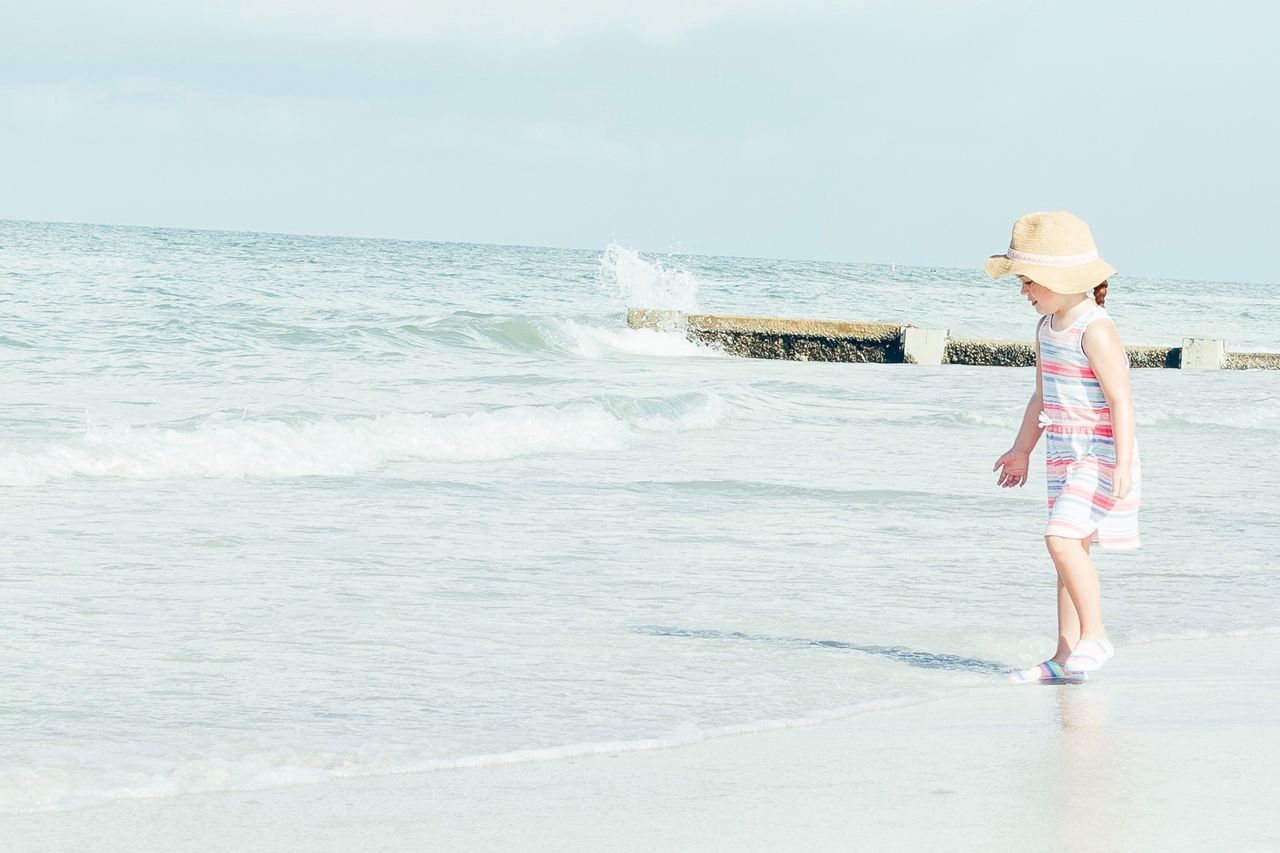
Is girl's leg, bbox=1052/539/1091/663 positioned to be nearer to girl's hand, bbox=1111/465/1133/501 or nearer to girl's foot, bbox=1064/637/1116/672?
girl's foot, bbox=1064/637/1116/672

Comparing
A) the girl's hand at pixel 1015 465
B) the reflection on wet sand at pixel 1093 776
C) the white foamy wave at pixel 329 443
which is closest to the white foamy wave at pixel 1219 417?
the white foamy wave at pixel 329 443

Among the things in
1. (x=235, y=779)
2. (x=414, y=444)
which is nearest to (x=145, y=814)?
(x=235, y=779)

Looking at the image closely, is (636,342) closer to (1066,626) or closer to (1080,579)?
(1066,626)

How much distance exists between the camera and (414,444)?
32.3ft

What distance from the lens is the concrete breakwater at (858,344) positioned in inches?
810

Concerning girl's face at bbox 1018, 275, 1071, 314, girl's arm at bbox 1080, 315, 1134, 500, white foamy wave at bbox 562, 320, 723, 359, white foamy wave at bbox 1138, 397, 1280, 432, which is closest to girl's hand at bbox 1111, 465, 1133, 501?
girl's arm at bbox 1080, 315, 1134, 500

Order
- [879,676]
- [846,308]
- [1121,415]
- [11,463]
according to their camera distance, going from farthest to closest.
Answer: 1. [846,308]
2. [11,463]
3. [879,676]
4. [1121,415]

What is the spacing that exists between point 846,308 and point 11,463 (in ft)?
104

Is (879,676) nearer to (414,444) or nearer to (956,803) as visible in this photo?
(956,803)

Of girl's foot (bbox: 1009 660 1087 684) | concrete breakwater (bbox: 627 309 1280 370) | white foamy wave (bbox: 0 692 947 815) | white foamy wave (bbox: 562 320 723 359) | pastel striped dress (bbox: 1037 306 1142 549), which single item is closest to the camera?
white foamy wave (bbox: 0 692 947 815)

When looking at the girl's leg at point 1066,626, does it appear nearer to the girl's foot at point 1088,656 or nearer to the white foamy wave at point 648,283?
the girl's foot at point 1088,656

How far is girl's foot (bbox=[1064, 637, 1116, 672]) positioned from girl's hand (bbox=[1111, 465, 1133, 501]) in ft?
1.53

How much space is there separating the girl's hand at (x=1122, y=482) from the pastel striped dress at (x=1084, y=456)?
0.07 m

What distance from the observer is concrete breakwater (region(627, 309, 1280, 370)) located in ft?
67.5
